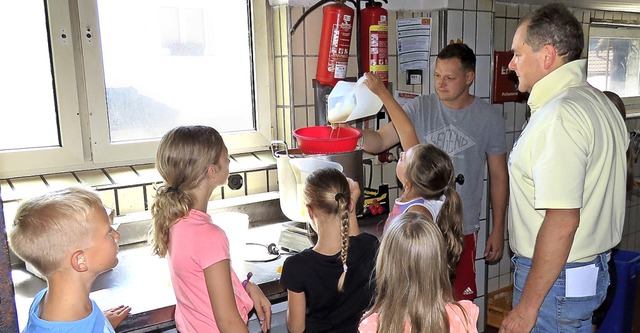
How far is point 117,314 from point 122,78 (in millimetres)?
1033

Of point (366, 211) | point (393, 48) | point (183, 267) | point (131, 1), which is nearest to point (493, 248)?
point (366, 211)

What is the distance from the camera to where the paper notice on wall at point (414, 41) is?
7.73 ft

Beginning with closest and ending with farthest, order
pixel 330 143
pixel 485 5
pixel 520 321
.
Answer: pixel 520 321 < pixel 330 143 < pixel 485 5

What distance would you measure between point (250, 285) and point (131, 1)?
1.20 meters

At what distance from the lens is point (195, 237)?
1.28 metres

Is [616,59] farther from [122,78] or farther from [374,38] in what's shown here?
[122,78]

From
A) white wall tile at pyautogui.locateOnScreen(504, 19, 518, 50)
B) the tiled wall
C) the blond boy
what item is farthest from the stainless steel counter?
white wall tile at pyautogui.locateOnScreen(504, 19, 518, 50)

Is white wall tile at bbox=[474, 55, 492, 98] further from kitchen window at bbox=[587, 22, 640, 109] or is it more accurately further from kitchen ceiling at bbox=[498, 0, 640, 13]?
kitchen window at bbox=[587, 22, 640, 109]

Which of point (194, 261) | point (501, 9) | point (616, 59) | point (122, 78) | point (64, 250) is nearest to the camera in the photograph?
point (64, 250)

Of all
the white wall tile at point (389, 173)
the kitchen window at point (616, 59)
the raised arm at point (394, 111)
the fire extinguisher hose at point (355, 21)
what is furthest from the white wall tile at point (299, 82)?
the kitchen window at point (616, 59)

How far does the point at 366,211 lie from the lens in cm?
220

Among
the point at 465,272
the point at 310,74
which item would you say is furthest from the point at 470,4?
the point at 465,272

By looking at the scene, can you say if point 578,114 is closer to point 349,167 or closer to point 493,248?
point 349,167

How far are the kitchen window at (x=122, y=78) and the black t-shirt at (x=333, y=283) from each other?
40.2 inches
